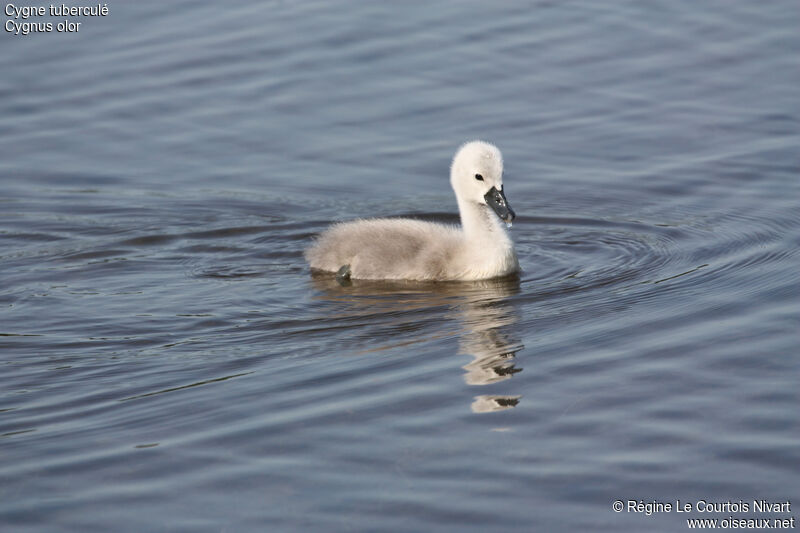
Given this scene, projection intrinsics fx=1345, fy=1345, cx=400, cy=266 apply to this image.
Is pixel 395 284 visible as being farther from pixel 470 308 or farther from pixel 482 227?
pixel 470 308

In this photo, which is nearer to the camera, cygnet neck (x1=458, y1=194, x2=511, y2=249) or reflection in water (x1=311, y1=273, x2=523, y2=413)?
reflection in water (x1=311, y1=273, x2=523, y2=413)

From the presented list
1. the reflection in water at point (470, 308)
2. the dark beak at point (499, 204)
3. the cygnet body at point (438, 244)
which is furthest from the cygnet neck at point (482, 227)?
the reflection in water at point (470, 308)

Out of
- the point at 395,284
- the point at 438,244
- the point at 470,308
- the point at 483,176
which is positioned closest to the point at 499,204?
the point at 483,176

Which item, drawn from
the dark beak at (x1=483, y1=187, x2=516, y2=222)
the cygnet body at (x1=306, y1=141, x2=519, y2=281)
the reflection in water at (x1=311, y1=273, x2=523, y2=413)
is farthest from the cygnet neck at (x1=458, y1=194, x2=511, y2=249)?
the reflection in water at (x1=311, y1=273, x2=523, y2=413)

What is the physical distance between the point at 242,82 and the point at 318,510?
26.4 feet

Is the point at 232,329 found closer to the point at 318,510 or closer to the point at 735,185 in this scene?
the point at 318,510

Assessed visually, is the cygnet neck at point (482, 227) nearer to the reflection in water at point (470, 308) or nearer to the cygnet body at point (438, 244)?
the cygnet body at point (438, 244)

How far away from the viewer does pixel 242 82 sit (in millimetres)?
12984

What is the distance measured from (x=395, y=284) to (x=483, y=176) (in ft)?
3.15

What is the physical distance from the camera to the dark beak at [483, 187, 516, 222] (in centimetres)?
900

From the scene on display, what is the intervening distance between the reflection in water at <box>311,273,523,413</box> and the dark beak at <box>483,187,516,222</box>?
43 cm

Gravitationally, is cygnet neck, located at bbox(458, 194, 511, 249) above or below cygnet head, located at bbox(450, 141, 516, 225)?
below

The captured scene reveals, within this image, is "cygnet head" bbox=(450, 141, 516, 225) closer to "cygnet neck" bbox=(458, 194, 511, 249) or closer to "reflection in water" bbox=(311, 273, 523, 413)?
"cygnet neck" bbox=(458, 194, 511, 249)

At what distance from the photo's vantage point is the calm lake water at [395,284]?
5.83m
